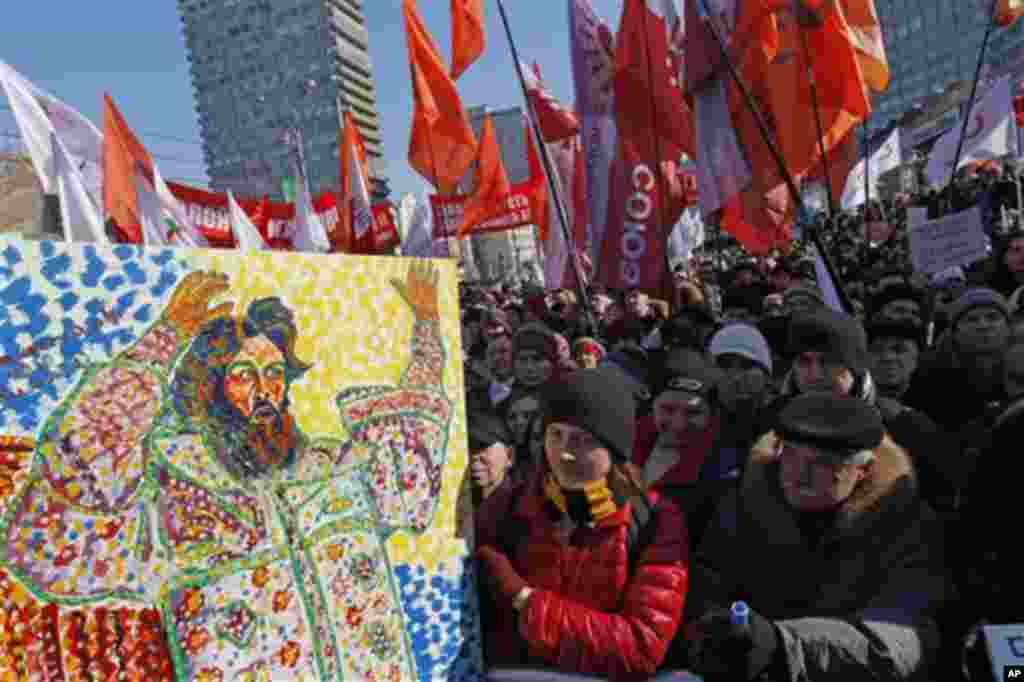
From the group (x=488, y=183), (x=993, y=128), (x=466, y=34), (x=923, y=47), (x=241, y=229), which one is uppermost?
(x=923, y=47)

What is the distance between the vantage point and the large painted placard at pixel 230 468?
5.12ft

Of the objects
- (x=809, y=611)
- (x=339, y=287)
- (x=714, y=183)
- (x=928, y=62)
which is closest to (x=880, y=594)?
(x=809, y=611)

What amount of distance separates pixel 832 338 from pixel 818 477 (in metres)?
1.13

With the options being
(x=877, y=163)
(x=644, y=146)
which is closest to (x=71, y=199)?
(x=644, y=146)

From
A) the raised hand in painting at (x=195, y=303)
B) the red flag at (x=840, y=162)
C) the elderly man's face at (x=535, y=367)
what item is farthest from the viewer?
the red flag at (x=840, y=162)

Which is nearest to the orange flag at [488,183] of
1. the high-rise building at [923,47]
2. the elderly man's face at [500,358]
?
the elderly man's face at [500,358]

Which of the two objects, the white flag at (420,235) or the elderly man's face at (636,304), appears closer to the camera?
the elderly man's face at (636,304)

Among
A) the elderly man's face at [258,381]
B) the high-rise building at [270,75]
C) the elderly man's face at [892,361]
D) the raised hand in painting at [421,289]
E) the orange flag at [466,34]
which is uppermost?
the high-rise building at [270,75]

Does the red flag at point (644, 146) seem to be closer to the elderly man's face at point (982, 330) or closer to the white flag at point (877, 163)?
the elderly man's face at point (982, 330)

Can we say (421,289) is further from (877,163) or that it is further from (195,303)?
(877,163)

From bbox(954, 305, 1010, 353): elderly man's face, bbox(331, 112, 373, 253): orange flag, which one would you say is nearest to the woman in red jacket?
bbox(954, 305, 1010, 353): elderly man's face

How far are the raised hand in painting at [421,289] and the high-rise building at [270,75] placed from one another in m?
117

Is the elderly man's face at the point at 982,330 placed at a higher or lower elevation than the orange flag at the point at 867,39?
lower

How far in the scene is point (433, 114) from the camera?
9938 mm
